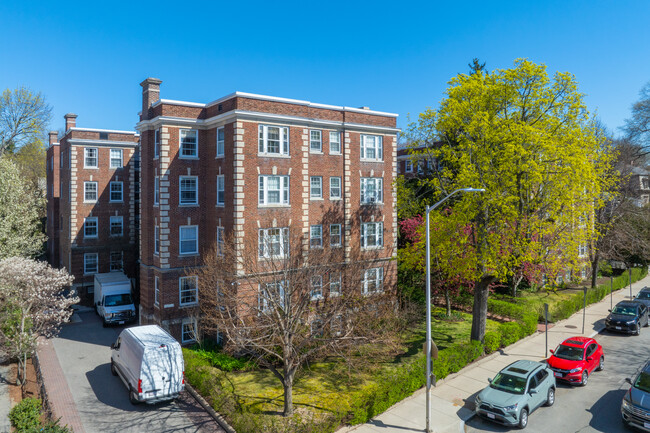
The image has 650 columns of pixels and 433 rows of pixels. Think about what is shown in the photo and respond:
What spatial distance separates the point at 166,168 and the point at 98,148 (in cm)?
1596

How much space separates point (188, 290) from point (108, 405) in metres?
9.22

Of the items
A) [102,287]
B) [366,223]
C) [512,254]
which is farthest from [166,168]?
[512,254]

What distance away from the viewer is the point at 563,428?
16203mm

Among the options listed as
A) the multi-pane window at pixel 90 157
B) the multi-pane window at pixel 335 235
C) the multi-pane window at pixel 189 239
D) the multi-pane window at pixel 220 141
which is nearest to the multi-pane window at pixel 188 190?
the multi-pane window at pixel 189 239

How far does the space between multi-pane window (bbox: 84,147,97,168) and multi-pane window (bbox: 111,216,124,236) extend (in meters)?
4.99

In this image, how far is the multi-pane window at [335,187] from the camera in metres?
29.2

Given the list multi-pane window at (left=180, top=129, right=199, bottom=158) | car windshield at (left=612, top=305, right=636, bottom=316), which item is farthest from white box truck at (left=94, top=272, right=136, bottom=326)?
car windshield at (left=612, top=305, right=636, bottom=316)

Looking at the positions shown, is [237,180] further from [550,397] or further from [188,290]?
[550,397]

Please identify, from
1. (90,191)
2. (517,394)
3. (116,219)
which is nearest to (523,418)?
(517,394)

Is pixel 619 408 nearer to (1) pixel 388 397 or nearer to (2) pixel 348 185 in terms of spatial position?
(1) pixel 388 397

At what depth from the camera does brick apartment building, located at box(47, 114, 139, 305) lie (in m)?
37.3

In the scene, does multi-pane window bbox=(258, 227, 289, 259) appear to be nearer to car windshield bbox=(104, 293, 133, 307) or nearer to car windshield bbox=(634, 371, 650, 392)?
car windshield bbox=(104, 293, 133, 307)

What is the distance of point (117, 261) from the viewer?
39.1 metres

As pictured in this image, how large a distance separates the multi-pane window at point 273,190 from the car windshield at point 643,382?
62.0 feet
